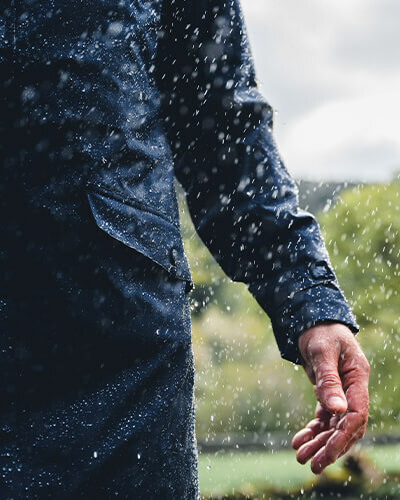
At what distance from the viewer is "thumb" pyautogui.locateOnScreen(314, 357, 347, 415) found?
1.39 metres

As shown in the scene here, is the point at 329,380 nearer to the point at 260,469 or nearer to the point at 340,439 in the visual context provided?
the point at 340,439

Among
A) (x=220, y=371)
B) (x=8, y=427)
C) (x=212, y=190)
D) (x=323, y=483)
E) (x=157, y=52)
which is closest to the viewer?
(x=8, y=427)

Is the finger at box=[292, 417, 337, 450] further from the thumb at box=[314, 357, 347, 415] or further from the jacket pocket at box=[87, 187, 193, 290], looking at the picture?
the jacket pocket at box=[87, 187, 193, 290]

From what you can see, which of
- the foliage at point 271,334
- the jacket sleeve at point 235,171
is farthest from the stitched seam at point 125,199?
the foliage at point 271,334

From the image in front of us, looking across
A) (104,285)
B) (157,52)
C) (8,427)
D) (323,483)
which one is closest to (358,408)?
(104,285)

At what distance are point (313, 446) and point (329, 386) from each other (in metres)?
0.16

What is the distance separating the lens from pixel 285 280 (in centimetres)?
159

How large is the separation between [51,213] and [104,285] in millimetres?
156

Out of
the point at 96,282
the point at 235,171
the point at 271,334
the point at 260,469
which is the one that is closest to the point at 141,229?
the point at 96,282

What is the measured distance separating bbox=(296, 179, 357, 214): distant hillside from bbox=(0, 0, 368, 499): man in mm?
20105

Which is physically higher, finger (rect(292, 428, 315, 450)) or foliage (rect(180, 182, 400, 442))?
foliage (rect(180, 182, 400, 442))

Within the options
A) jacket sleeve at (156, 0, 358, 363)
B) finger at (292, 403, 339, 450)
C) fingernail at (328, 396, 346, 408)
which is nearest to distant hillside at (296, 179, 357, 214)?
jacket sleeve at (156, 0, 358, 363)

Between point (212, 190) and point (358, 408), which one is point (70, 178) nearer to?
point (212, 190)

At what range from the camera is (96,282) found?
1238 millimetres
